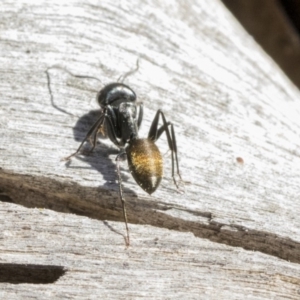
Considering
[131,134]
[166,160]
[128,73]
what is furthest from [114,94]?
[166,160]

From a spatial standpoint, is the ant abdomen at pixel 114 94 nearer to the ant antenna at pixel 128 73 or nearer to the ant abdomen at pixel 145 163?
the ant antenna at pixel 128 73

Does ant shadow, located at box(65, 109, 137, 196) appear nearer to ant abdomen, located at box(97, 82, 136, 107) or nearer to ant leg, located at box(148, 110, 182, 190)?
ant abdomen, located at box(97, 82, 136, 107)

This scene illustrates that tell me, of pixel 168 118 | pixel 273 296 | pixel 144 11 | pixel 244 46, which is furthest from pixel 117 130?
pixel 273 296

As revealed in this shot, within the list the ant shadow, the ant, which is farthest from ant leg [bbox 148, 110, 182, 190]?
the ant shadow

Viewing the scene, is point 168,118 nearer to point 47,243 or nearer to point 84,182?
point 84,182

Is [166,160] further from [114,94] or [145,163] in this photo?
[114,94]

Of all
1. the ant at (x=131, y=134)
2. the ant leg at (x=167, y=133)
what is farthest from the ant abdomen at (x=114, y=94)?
the ant leg at (x=167, y=133)
